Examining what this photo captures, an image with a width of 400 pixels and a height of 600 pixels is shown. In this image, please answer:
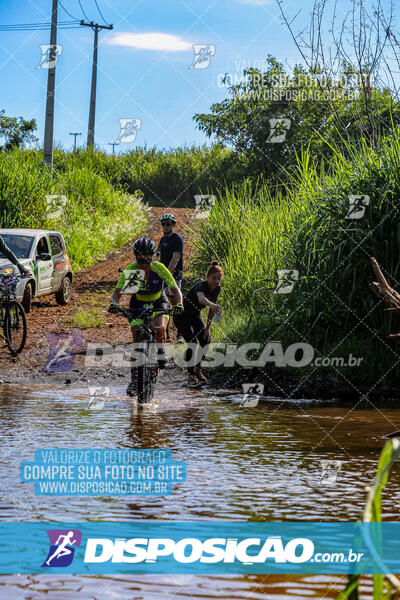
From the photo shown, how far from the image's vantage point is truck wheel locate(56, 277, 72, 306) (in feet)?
59.6

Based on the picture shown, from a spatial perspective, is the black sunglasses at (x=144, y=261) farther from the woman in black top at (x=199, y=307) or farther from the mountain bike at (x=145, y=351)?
the woman in black top at (x=199, y=307)

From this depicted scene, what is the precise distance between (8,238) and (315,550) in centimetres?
1378

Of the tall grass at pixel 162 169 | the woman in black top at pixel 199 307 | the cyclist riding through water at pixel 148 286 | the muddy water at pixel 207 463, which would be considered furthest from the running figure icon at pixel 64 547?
the tall grass at pixel 162 169

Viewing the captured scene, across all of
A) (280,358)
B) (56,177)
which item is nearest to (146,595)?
(280,358)

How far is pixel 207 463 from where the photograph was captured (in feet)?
21.0

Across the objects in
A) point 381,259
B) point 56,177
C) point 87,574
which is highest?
point 56,177

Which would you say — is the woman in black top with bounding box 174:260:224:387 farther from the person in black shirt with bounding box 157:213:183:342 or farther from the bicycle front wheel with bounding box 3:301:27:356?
the bicycle front wheel with bounding box 3:301:27:356

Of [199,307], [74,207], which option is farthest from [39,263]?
[74,207]

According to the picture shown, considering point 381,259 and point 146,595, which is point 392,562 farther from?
point 381,259

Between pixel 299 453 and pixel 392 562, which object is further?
pixel 299 453

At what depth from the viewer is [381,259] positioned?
10961 millimetres

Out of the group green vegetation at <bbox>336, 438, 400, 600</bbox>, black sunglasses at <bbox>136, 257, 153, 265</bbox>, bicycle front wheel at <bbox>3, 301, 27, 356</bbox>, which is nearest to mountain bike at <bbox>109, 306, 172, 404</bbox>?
black sunglasses at <bbox>136, 257, 153, 265</bbox>

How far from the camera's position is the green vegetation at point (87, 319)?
614 inches

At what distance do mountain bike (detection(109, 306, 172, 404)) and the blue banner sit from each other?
14.1ft
